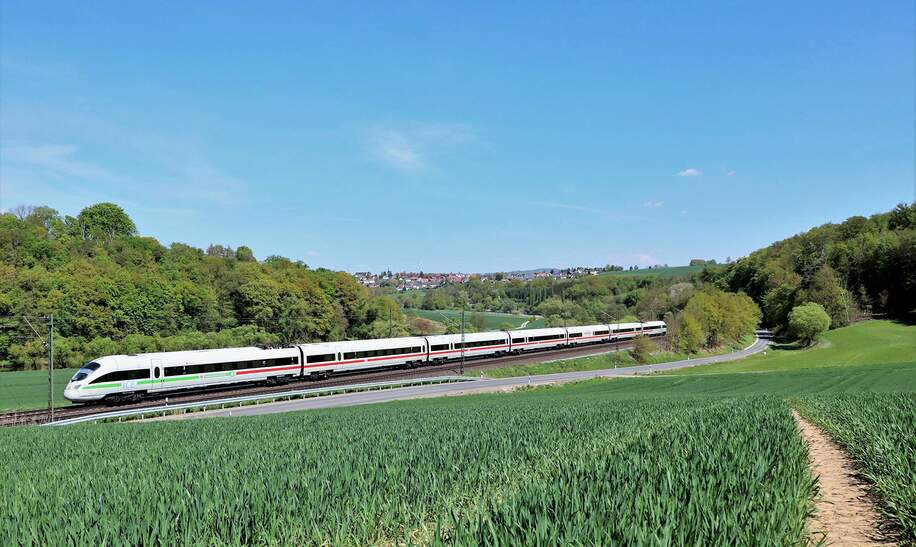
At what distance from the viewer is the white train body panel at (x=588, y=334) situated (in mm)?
75819

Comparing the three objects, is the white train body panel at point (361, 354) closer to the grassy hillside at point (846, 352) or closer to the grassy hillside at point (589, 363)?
the grassy hillside at point (589, 363)

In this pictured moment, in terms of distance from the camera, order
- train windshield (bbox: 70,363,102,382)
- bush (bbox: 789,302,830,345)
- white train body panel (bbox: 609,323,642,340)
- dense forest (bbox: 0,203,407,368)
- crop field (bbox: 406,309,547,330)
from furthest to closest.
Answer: crop field (bbox: 406,309,547,330)
white train body panel (bbox: 609,323,642,340)
bush (bbox: 789,302,830,345)
dense forest (bbox: 0,203,407,368)
train windshield (bbox: 70,363,102,382)

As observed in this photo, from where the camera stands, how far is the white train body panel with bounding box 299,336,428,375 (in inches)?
1877

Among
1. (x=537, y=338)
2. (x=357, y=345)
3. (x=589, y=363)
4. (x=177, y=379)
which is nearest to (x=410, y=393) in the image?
(x=357, y=345)

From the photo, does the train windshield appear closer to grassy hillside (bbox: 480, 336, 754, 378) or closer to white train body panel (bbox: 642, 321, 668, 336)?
grassy hillside (bbox: 480, 336, 754, 378)

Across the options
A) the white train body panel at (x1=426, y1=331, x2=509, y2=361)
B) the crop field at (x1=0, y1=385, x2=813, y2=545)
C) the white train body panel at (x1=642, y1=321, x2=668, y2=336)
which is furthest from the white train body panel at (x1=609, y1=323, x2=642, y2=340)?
the crop field at (x1=0, y1=385, x2=813, y2=545)

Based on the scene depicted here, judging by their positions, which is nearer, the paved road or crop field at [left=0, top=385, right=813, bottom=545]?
crop field at [left=0, top=385, right=813, bottom=545]

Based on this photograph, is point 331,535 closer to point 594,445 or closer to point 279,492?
point 279,492

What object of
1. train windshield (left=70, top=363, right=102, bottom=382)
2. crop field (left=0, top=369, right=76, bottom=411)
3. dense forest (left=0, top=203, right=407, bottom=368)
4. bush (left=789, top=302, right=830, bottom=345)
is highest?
dense forest (left=0, top=203, right=407, bottom=368)

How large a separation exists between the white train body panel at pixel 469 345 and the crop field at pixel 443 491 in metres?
44.4

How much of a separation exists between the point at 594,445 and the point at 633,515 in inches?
259

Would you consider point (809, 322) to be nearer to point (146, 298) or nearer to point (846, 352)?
point (846, 352)

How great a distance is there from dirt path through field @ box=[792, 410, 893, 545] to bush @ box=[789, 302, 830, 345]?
86.4m

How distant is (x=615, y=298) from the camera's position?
169625 millimetres
